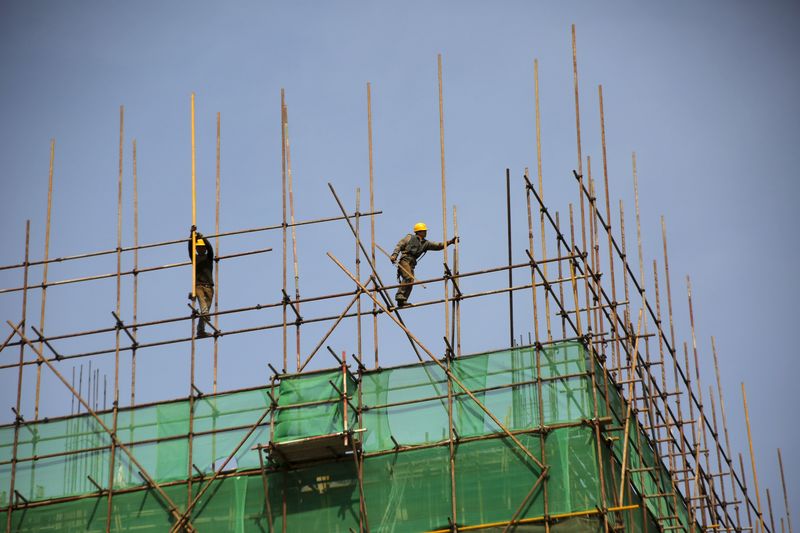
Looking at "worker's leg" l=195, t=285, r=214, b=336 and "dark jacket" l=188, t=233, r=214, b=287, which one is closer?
"worker's leg" l=195, t=285, r=214, b=336

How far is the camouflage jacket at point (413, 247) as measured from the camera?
101ft

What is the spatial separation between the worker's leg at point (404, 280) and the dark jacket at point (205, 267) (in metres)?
3.51

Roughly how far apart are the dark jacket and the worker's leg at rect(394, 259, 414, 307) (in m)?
3.51

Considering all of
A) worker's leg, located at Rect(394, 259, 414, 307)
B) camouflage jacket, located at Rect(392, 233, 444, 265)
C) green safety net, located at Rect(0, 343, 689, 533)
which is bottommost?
green safety net, located at Rect(0, 343, 689, 533)

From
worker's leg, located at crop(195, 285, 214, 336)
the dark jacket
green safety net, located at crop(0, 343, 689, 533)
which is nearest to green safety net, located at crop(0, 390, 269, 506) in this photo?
green safety net, located at crop(0, 343, 689, 533)

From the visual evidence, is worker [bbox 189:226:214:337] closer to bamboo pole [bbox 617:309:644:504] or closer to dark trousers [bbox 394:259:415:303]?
dark trousers [bbox 394:259:415:303]

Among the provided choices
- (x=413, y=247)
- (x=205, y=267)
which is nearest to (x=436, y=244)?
(x=413, y=247)

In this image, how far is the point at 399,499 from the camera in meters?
27.3

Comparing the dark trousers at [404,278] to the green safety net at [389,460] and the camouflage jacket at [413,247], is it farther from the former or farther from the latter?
the green safety net at [389,460]

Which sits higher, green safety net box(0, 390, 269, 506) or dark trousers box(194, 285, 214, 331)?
dark trousers box(194, 285, 214, 331)

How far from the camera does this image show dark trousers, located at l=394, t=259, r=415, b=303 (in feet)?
99.3

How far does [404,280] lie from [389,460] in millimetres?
4175

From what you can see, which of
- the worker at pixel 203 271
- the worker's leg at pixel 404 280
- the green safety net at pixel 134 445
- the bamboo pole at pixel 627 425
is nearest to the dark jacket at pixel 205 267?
the worker at pixel 203 271

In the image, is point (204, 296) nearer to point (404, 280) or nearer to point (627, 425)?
point (404, 280)
